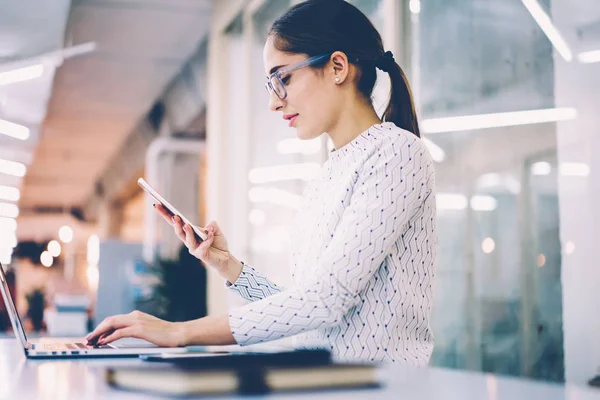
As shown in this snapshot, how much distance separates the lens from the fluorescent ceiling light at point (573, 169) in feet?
6.45

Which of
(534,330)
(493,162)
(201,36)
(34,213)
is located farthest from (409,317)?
(34,213)

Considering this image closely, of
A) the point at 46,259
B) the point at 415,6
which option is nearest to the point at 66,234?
the point at 46,259

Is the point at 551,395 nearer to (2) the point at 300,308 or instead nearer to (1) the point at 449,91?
(2) the point at 300,308

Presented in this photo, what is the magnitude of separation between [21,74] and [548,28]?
18.5 feet

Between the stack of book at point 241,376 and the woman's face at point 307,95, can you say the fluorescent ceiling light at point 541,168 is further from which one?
the stack of book at point 241,376

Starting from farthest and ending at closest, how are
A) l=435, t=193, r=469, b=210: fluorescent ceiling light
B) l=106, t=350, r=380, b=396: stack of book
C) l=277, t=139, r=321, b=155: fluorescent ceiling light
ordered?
l=277, t=139, r=321, b=155: fluorescent ceiling light < l=435, t=193, r=469, b=210: fluorescent ceiling light < l=106, t=350, r=380, b=396: stack of book

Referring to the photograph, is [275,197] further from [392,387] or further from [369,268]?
[392,387]

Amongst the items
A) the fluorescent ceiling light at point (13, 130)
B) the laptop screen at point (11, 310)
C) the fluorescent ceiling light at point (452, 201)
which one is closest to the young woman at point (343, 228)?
the laptop screen at point (11, 310)

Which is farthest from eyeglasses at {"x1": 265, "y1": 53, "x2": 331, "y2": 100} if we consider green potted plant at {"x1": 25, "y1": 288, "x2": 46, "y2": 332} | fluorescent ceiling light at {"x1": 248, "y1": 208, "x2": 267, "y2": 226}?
green potted plant at {"x1": 25, "y1": 288, "x2": 46, "y2": 332}

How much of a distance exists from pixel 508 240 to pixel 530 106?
444 millimetres

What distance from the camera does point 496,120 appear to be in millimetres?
2359

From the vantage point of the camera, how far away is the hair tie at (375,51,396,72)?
1.38 m

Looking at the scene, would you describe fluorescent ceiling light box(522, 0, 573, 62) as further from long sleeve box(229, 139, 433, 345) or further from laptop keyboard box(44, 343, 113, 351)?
laptop keyboard box(44, 343, 113, 351)

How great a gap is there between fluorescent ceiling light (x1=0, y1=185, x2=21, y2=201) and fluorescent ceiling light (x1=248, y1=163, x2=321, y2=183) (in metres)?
7.85
